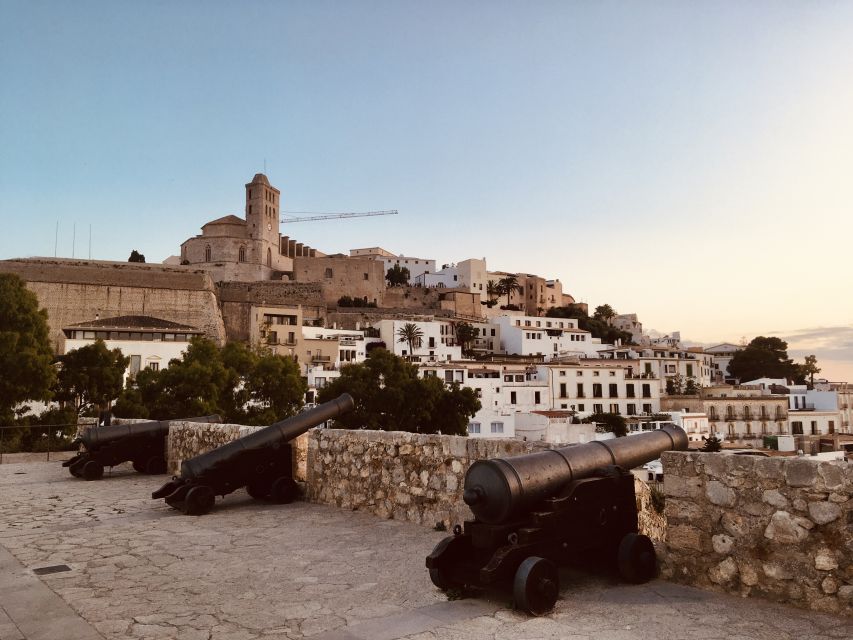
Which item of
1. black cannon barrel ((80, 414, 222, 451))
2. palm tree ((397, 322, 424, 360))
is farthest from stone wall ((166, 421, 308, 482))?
palm tree ((397, 322, 424, 360))

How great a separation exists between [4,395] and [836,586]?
87.0ft

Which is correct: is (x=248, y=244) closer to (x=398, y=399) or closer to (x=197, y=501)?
(x=398, y=399)

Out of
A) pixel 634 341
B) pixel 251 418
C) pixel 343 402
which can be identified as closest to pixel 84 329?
pixel 251 418

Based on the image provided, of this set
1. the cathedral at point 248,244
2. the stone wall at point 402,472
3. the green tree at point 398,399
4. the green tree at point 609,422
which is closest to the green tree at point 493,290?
the cathedral at point 248,244

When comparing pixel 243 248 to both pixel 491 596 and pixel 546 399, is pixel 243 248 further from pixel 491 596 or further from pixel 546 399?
pixel 491 596

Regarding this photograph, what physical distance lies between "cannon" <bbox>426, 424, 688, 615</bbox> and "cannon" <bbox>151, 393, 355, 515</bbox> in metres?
4.39

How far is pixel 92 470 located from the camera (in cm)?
1154

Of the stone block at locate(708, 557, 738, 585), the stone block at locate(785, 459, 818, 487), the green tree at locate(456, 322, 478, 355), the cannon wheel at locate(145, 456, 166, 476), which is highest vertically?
the green tree at locate(456, 322, 478, 355)

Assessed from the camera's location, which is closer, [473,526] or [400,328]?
[473,526]

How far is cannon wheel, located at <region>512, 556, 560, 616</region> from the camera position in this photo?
3850mm

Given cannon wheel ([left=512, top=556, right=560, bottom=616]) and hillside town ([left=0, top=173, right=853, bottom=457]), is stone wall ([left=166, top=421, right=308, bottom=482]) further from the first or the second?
hillside town ([left=0, top=173, right=853, bottom=457])


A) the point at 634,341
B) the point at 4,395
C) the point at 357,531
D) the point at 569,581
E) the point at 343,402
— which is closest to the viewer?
the point at 569,581

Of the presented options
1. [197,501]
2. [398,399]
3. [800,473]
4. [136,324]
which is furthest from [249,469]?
[136,324]

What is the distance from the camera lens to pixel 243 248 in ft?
278
